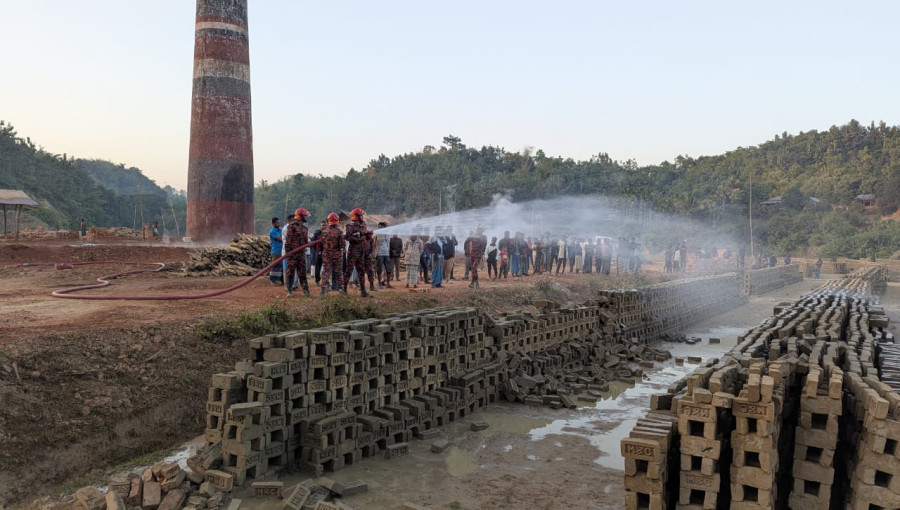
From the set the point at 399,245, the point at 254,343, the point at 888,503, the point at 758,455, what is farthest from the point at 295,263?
the point at 888,503

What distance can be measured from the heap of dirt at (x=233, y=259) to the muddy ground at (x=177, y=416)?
538 cm

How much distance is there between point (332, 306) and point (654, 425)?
7904mm

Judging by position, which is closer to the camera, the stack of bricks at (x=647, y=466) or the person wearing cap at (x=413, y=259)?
the stack of bricks at (x=647, y=466)

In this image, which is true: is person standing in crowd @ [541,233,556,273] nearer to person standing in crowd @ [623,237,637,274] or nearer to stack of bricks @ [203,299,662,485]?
person standing in crowd @ [623,237,637,274]

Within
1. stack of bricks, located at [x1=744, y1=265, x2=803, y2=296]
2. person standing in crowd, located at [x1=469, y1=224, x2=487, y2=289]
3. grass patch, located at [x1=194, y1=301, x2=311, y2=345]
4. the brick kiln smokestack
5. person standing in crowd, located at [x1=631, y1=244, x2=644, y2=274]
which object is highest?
the brick kiln smokestack

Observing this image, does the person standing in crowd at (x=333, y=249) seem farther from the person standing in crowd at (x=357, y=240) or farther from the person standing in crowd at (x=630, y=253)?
the person standing in crowd at (x=630, y=253)

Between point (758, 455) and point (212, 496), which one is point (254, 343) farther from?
point (758, 455)

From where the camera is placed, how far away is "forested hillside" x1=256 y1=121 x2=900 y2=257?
55125 mm

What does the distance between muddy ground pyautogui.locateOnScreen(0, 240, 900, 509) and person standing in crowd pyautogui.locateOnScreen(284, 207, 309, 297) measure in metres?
0.68

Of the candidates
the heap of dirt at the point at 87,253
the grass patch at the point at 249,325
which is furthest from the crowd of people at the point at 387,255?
the heap of dirt at the point at 87,253

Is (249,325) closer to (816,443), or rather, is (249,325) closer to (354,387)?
(354,387)

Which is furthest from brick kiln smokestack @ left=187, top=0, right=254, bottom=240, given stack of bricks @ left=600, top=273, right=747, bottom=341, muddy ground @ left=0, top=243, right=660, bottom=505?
stack of bricks @ left=600, top=273, right=747, bottom=341

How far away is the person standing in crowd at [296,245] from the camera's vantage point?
13.0 meters

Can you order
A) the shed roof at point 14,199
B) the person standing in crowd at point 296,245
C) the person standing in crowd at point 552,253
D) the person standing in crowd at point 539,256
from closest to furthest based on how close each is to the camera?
the person standing in crowd at point 296,245 < the shed roof at point 14,199 < the person standing in crowd at point 539,256 < the person standing in crowd at point 552,253
